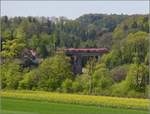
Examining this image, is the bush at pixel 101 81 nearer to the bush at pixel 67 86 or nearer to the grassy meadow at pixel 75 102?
the bush at pixel 67 86

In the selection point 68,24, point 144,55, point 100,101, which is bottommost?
point 100,101

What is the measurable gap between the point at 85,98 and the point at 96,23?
3179 cm

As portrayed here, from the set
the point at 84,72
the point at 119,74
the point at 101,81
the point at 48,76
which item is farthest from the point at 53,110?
the point at 84,72

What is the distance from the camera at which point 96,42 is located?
36875 millimetres

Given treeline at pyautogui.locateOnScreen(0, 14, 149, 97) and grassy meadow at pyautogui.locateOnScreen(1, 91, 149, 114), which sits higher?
treeline at pyautogui.locateOnScreen(0, 14, 149, 97)

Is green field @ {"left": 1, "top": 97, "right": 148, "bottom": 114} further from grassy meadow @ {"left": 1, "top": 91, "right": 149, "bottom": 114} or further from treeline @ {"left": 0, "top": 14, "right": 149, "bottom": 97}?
treeline @ {"left": 0, "top": 14, "right": 149, "bottom": 97}

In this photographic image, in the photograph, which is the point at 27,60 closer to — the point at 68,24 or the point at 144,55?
the point at 144,55

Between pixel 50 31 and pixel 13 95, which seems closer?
pixel 13 95

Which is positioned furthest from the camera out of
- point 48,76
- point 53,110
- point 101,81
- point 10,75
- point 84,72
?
point 84,72

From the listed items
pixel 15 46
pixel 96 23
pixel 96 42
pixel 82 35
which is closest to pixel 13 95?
pixel 15 46

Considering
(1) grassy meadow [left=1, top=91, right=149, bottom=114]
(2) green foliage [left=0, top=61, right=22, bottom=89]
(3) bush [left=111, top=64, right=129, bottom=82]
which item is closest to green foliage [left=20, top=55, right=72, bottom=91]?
(2) green foliage [left=0, top=61, right=22, bottom=89]

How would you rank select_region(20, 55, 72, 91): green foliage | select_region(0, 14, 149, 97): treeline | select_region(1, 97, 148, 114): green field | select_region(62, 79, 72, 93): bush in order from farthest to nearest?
select_region(20, 55, 72, 91): green foliage
select_region(62, 79, 72, 93): bush
select_region(0, 14, 149, 97): treeline
select_region(1, 97, 148, 114): green field

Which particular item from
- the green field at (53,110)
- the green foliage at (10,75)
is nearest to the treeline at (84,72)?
the green foliage at (10,75)

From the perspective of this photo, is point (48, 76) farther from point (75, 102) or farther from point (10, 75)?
point (75, 102)
